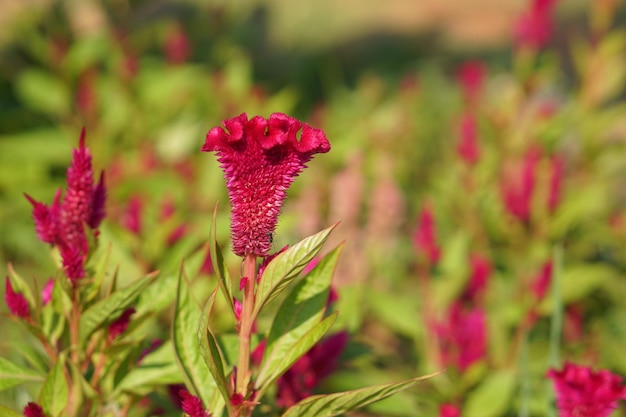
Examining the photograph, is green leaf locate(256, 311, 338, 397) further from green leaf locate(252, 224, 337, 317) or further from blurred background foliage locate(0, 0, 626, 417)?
blurred background foliage locate(0, 0, 626, 417)

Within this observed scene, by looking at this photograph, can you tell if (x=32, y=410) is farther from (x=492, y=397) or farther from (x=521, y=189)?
(x=521, y=189)

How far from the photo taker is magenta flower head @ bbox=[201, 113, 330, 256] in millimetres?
1005

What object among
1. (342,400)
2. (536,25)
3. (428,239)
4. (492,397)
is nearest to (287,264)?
(342,400)

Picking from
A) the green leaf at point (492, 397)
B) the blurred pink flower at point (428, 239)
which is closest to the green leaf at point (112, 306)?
the green leaf at point (492, 397)

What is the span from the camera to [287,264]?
104 centimetres

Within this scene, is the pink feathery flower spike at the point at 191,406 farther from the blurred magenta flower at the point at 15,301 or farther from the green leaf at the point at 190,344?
the blurred magenta flower at the point at 15,301

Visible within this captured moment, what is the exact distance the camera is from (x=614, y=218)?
10.7ft

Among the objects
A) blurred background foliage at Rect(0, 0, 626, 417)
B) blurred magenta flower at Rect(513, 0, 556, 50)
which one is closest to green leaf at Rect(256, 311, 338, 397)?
blurred background foliage at Rect(0, 0, 626, 417)

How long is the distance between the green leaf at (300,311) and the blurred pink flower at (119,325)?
0.80 ft

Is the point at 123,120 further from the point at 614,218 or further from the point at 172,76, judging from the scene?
the point at 614,218

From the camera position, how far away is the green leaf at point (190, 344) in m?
1.22

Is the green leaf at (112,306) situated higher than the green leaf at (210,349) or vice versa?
the green leaf at (112,306)

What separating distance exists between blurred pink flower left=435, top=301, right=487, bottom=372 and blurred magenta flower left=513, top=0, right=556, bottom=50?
1.49m

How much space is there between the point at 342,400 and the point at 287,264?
0.69 ft
